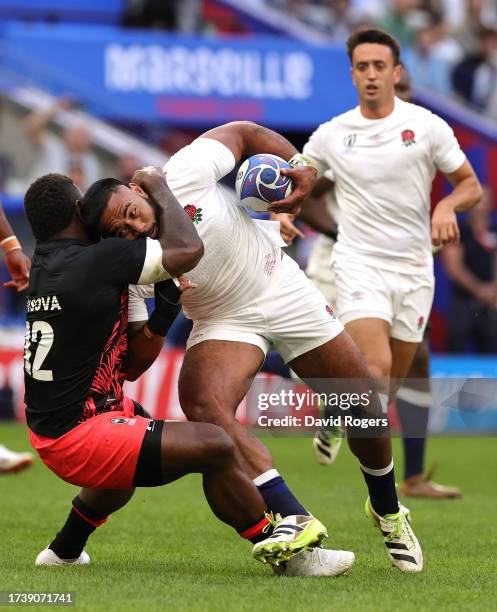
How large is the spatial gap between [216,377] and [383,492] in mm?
1061

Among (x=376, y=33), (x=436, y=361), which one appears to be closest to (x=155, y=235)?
(x=376, y=33)

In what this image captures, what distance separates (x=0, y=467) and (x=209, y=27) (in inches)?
475

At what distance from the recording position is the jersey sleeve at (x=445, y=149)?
25.4 feet

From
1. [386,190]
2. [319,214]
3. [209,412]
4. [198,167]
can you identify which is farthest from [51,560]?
[319,214]

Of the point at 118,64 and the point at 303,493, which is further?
the point at 118,64

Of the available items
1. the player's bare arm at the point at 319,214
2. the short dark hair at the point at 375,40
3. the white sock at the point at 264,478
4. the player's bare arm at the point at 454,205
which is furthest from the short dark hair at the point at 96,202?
the short dark hair at the point at 375,40

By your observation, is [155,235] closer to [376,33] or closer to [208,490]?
[208,490]

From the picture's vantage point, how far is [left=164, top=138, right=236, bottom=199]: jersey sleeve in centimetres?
606

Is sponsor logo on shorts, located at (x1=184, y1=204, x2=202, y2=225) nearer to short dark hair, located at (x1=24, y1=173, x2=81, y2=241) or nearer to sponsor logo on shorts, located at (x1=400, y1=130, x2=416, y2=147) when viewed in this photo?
short dark hair, located at (x1=24, y1=173, x2=81, y2=241)

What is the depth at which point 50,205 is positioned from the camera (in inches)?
217

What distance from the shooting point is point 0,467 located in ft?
32.3

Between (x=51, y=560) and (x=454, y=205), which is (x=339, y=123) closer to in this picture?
(x=454, y=205)

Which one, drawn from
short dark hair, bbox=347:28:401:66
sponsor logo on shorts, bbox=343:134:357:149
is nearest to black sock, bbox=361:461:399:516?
sponsor logo on shorts, bbox=343:134:357:149

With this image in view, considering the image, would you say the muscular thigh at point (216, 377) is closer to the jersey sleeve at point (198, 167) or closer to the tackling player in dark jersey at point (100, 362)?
the tackling player in dark jersey at point (100, 362)
